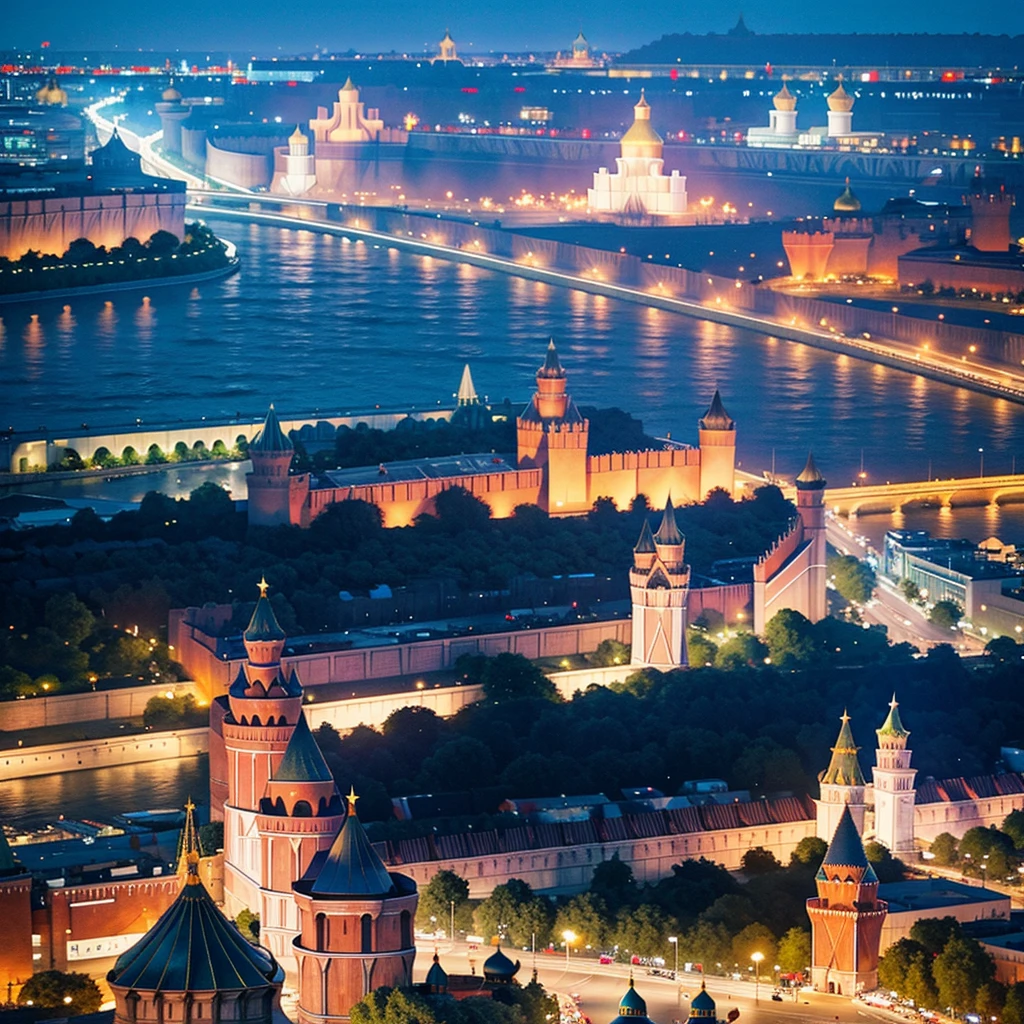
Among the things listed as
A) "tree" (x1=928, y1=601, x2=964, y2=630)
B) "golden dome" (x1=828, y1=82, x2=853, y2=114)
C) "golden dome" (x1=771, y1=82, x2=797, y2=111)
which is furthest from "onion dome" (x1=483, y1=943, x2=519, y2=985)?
"golden dome" (x1=771, y1=82, x2=797, y2=111)

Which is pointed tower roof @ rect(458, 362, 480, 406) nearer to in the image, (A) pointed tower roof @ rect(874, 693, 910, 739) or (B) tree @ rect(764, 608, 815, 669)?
(B) tree @ rect(764, 608, 815, 669)

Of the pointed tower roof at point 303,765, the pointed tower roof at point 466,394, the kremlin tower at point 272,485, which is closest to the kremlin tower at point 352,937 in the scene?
the pointed tower roof at point 303,765

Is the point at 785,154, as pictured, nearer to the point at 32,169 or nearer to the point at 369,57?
the point at 32,169

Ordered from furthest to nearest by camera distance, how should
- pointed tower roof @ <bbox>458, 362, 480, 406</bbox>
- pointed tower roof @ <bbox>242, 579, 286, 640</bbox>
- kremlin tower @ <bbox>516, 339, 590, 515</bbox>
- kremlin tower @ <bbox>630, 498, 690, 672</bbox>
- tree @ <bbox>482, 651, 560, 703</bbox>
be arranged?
pointed tower roof @ <bbox>458, 362, 480, 406</bbox> → kremlin tower @ <bbox>516, 339, 590, 515</bbox> → kremlin tower @ <bbox>630, 498, 690, 672</bbox> → tree @ <bbox>482, 651, 560, 703</bbox> → pointed tower roof @ <bbox>242, 579, 286, 640</bbox>

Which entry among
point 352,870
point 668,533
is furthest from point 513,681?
point 352,870

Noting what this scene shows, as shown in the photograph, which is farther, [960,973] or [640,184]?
[640,184]

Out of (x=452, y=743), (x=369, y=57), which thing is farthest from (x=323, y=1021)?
(x=369, y=57)

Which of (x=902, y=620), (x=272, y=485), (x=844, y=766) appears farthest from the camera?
(x=272, y=485)

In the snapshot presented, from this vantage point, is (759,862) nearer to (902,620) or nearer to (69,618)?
(69,618)

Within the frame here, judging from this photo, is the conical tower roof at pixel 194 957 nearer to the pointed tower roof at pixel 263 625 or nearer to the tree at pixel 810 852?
the pointed tower roof at pixel 263 625
